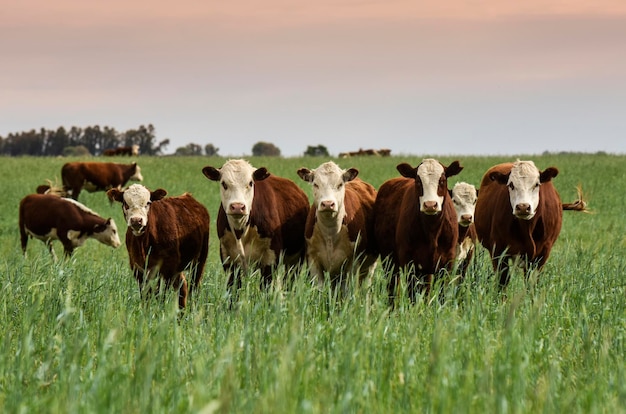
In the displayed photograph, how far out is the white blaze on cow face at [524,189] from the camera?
373 inches

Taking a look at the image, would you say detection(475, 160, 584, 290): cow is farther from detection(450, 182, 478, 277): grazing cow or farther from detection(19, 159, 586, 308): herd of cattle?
detection(450, 182, 478, 277): grazing cow

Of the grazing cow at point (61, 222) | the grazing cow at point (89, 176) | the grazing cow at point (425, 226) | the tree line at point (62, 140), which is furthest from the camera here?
the tree line at point (62, 140)

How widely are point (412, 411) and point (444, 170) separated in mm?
5213

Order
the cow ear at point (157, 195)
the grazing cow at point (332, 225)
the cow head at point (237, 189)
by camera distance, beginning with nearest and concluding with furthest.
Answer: the cow head at point (237, 189)
the grazing cow at point (332, 225)
the cow ear at point (157, 195)

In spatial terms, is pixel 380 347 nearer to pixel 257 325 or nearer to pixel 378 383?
pixel 378 383

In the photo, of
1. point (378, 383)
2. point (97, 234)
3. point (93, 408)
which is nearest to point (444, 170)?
point (378, 383)

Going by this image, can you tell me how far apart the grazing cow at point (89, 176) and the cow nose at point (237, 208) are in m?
23.5

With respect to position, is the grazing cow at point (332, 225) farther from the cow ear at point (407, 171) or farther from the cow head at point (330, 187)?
the cow ear at point (407, 171)

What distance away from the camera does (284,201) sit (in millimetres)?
10078

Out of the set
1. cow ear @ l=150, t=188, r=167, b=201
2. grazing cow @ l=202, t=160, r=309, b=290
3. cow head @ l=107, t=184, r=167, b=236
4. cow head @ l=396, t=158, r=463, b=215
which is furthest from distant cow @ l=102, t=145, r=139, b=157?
cow head @ l=396, t=158, r=463, b=215

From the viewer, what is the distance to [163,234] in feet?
32.4

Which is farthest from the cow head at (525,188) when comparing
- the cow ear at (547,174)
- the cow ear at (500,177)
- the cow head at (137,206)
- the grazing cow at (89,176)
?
the grazing cow at (89,176)

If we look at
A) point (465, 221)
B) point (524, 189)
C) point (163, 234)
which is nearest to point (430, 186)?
point (524, 189)

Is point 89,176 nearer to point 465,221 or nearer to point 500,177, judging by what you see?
point 465,221
